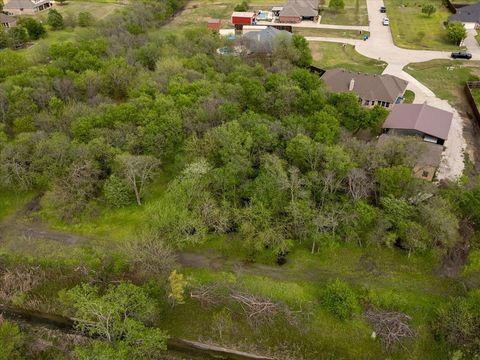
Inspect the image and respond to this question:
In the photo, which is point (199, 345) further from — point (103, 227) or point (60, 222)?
point (60, 222)

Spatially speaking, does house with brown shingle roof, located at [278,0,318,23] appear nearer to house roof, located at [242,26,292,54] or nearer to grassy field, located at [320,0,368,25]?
grassy field, located at [320,0,368,25]

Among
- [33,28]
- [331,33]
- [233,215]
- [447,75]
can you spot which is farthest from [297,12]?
[233,215]

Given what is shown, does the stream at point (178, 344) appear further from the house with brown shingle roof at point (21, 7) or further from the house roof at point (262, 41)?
the house with brown shingle roof at point (21, 7)

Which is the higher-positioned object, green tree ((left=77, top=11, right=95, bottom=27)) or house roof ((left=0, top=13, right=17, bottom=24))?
house roof ((left=0, top=13, right=17, bottom=24))

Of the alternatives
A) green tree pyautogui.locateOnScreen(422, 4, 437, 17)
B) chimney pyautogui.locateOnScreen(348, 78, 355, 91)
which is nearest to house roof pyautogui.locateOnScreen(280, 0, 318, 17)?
green tree pyautogui.locateOnScreen(422, 4, 437, 17)

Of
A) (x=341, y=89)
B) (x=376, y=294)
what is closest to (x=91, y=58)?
(x=341, y=89)

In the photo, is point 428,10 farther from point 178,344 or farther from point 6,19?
point 6,19

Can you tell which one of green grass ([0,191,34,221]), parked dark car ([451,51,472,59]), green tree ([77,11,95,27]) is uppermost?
green tree ([77,11,95,27])
